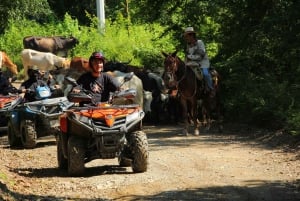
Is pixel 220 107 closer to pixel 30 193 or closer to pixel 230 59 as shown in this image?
pixel 230 59

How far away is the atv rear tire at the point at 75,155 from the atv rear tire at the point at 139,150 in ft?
2.61

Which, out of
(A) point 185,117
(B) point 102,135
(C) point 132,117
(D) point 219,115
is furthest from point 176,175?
(D) point 219,115

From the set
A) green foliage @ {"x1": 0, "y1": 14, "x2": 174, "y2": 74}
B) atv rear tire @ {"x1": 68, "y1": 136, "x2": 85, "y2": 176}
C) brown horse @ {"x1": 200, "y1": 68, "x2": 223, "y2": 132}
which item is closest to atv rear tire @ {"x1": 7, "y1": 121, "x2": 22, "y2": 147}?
atv rear tire @ {"x1": 68, "y1": 136, "x2": 85, "y2": 176}

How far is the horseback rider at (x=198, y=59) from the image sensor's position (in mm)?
15916

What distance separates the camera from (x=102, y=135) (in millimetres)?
9680

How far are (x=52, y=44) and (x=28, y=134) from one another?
622 inches

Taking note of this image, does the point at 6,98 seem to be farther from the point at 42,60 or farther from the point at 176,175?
the point at 42,60

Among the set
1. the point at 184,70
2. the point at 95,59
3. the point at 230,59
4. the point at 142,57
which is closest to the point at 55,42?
the point at 142,57

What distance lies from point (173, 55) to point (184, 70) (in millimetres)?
532

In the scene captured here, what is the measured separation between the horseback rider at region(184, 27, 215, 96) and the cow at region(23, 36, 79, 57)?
14.1 meters

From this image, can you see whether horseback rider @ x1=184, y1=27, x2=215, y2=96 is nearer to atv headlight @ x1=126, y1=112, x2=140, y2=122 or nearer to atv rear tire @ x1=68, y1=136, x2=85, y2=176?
atv headlight @ x1=126, y1=112, x2=140, y2=122

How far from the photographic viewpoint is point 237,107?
685 inches

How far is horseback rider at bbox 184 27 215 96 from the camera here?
627 inches

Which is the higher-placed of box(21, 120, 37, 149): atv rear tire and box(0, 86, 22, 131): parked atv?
box(0, 86, 22, 131): parked atv
